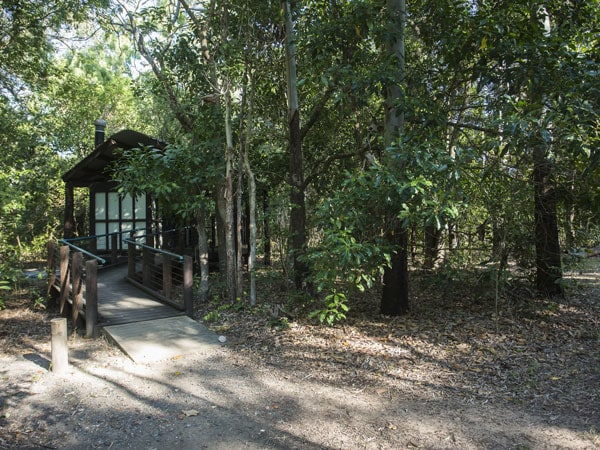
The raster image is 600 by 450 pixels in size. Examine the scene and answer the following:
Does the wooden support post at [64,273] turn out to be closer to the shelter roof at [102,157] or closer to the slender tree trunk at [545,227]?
the shelter roof at [102,157]

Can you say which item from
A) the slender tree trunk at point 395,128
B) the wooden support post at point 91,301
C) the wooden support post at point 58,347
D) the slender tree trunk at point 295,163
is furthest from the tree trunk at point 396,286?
the wooden support post at point 58,347

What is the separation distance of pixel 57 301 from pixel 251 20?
709 centimetres

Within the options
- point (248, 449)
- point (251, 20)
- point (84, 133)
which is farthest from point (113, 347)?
point (84, 133)

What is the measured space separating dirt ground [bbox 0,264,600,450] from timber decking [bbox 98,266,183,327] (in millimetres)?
807

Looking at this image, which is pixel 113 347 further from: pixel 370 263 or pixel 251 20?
pixel 251 20

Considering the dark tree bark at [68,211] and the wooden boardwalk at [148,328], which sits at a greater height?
the dark tree bark at [68,211]

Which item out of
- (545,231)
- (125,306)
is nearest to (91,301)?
(125,306)

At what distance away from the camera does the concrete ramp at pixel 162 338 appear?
5.98 meters

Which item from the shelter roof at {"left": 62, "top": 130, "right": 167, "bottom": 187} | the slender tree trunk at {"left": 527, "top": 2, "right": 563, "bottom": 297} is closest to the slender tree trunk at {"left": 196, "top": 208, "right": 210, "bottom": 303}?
the shelter roof at {"left": 62, "top": 130, "right": 167, "bottom": 187}

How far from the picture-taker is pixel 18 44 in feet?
38.2

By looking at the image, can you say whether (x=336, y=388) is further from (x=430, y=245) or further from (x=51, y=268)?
(x=51, y=268)

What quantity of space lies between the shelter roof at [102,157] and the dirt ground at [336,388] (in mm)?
5536

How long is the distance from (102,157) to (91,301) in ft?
21.7

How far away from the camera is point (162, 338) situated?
21.4ft
